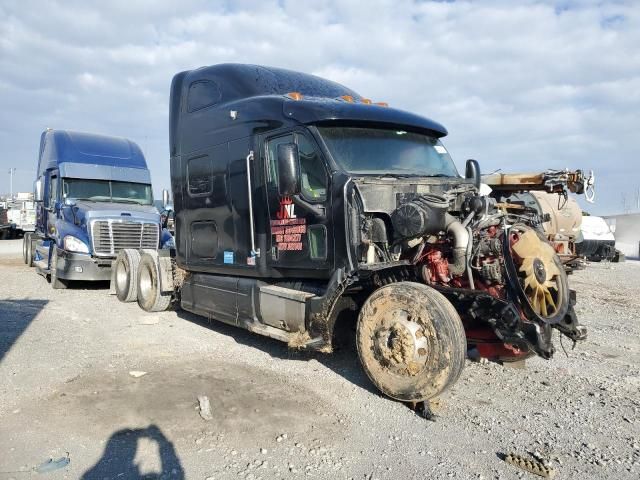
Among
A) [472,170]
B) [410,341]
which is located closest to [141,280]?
[472,170]

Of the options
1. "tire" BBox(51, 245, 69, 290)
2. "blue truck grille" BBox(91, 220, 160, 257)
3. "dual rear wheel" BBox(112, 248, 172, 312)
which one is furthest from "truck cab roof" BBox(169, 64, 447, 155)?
"tire" BBox(51, 245, 69, 290)

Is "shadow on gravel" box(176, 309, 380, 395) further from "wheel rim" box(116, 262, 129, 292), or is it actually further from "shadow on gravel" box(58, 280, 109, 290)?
"shadow on gravel" box(58, 280, 109, 290)

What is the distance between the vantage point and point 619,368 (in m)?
6.07

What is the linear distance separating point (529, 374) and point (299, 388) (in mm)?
2455

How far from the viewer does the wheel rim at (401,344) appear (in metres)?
4.64

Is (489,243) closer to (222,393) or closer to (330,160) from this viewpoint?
(330,160)

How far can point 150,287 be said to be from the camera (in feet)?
30.0

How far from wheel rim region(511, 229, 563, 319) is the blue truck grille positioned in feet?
28.9

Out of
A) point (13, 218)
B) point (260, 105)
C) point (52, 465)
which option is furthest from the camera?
point (13, 218)

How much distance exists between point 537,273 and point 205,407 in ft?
10.2

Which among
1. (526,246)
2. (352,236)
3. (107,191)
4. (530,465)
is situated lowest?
(530,465)

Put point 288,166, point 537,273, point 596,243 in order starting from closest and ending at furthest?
point 537,273 < point 288,166 < point 596,243

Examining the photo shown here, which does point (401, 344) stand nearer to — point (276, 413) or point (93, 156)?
point (276, 413)

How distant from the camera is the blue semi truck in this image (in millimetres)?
11195
